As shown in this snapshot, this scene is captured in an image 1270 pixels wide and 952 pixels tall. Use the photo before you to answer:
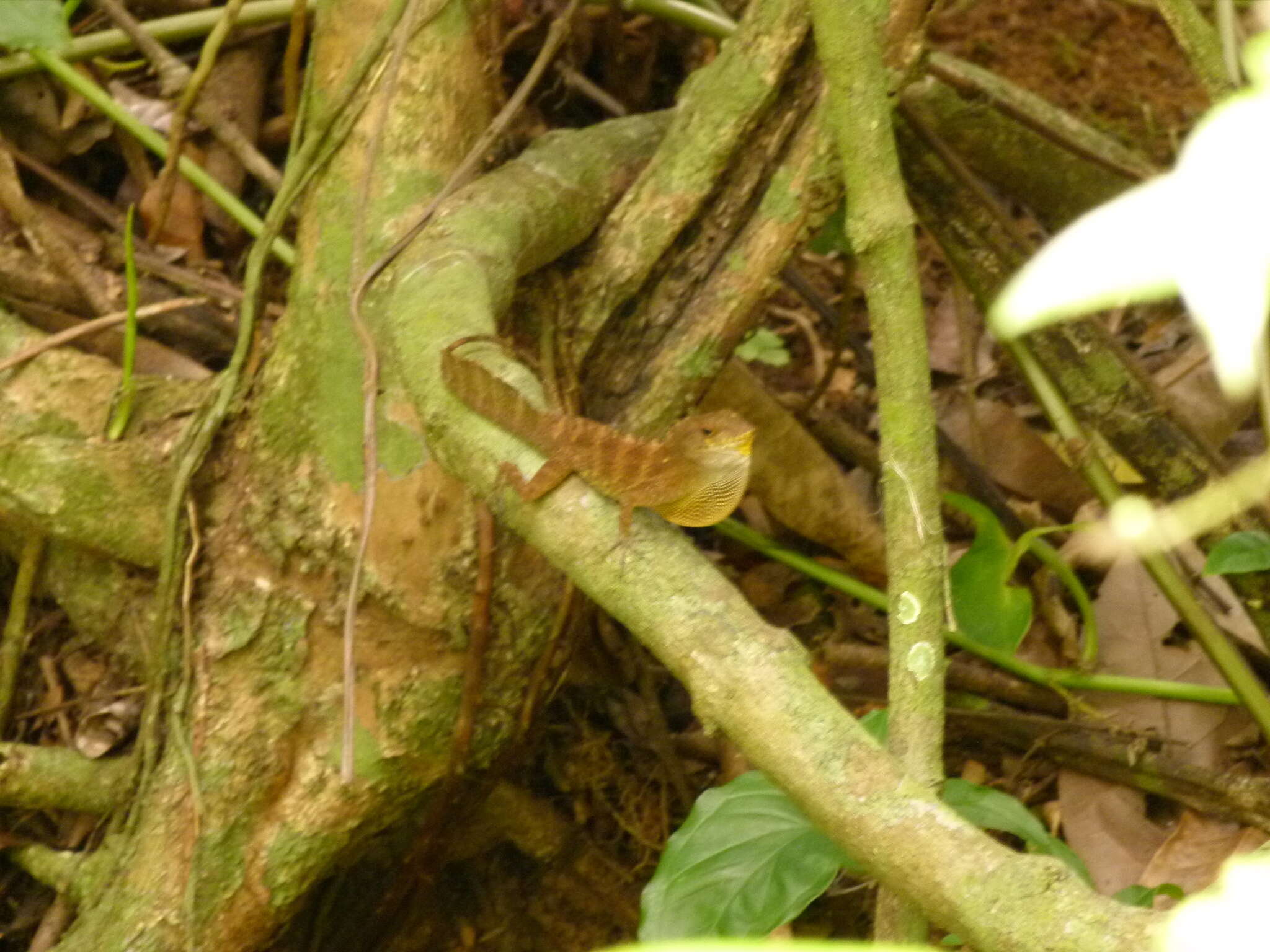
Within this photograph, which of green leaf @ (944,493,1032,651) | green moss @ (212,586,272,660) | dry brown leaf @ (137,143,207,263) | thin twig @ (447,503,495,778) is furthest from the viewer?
dry brown leaf @ (137,143,207,263)

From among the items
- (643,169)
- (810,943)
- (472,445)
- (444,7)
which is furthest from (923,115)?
(810,943)

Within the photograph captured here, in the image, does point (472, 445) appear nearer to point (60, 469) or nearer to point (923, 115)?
point (60, 469)

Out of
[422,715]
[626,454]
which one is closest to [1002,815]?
[626,454]

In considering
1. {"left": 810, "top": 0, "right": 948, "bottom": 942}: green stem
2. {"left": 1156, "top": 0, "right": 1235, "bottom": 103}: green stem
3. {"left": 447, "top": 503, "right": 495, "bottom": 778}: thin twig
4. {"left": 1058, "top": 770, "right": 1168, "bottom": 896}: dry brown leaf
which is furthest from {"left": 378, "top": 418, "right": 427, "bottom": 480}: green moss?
{"left": 1058, "top": 770, "right": 1168, "bottom": 896}: dry brown leaf

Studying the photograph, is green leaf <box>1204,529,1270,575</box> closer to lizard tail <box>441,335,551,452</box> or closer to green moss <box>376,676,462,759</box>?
lizard tail <box>441,335,551,452</box>

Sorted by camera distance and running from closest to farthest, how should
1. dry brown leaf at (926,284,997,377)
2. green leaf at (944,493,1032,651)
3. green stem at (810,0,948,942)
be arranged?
green stem at (810,0,948,942), green leaf at (944,493,1032,651), dry brown leaf at (926,284,997,377)

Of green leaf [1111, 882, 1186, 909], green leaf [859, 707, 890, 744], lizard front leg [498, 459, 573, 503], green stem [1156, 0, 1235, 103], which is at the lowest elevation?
green leaf [1111, 882, 1186, 909]
